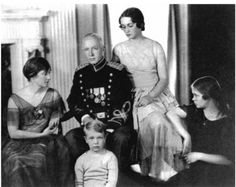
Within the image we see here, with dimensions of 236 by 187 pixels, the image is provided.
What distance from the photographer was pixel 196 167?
8.13ft

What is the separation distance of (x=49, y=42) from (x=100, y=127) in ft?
1.79

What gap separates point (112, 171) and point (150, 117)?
361 millimetres

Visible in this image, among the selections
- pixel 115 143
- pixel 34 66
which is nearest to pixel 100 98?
pixel 115 143

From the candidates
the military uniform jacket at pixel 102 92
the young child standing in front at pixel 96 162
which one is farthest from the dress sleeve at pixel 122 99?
the young child standing in front at pixel 96 162

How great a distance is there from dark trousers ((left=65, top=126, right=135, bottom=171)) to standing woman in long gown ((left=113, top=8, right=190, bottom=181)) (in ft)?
0.24

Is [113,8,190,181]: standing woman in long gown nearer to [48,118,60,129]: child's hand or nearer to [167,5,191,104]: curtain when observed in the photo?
[167,5,191,104]: curtain

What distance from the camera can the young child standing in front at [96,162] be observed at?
2.43 m

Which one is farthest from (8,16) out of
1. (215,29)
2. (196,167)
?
(196,167)

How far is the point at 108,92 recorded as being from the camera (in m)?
2.45

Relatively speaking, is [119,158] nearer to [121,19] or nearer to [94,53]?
[94,53]

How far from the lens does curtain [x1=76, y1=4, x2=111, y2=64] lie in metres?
2.44

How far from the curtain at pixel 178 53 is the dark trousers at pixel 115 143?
349mm

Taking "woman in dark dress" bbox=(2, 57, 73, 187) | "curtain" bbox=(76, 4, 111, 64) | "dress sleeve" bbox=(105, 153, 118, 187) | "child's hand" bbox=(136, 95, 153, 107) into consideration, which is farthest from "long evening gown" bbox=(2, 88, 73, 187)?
"child's hand" bbox=(136, 95, 153, 107)

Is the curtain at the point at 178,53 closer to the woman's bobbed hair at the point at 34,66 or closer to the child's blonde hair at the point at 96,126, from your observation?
the child's blonde hair at the point at 96,126
